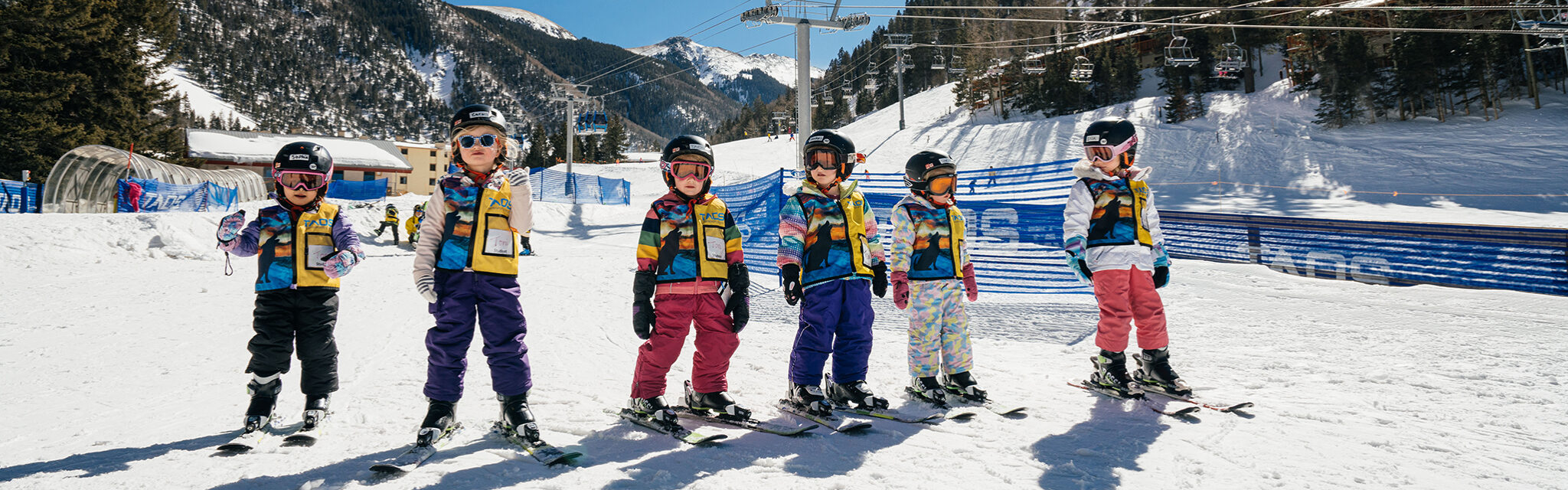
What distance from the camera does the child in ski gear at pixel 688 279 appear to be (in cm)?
377

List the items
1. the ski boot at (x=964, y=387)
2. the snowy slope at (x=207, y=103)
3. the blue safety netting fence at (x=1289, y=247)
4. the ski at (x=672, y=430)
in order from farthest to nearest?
the snowy slope at (x=207, y=103), the blue safety netting fence at (x=1289, y=247), the ski boot at (x=964, y=387), the ski at (x=672, y=430)

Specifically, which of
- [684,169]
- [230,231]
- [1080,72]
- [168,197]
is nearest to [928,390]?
[684,169]

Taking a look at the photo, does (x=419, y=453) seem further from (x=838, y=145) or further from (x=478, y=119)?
(x=838, y=145)

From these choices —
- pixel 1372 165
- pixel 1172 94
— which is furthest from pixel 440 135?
pixel 1372 165

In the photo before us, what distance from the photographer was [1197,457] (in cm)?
341

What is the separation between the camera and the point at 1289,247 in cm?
1230

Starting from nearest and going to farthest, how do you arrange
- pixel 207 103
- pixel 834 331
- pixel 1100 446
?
1. pixel 1100 446
2. pixel 834 331
3. pixel 207 103

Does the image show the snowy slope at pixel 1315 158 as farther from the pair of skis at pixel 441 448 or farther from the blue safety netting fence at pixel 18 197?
the blue safety netting fence at pixel 18 197

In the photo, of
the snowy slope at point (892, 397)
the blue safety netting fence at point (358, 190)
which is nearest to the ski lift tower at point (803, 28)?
the snowy slope at point (892, 397)

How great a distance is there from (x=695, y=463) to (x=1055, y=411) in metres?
2.28

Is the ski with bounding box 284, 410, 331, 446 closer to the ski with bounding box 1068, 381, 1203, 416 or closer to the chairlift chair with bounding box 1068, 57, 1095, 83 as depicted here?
the ski with bounding box 1068, 381, 1203, 416

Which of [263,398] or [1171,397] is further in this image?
[1171,397]

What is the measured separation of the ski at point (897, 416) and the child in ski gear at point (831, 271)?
0.04m

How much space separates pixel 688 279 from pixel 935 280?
5.39 ft
